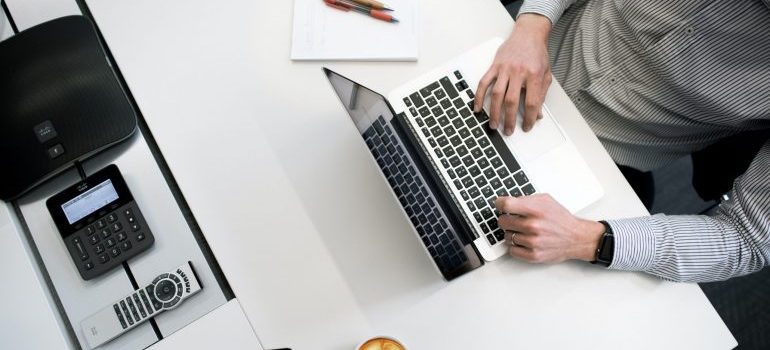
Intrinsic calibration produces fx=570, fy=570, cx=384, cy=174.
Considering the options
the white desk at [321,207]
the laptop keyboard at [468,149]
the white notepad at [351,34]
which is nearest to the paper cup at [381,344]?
the white desk at [321,207]

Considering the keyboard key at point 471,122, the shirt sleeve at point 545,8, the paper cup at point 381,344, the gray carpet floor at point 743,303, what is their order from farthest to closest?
the gray carpet floor at point 743,303
the shirt sleeve at point 545,8
the keyboard key at point 471,122
the paper cup at point 381,344

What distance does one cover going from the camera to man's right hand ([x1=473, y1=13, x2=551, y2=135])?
2.80 ft

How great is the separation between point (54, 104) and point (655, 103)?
991 mm

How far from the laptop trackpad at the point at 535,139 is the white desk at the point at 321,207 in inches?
1.8

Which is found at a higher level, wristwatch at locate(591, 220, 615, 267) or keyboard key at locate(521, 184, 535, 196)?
keyboard key at locate(521, 184, 535, 196)

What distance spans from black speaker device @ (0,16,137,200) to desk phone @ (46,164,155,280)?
5 centimetres

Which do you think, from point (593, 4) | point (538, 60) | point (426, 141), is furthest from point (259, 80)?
point (593, 4)

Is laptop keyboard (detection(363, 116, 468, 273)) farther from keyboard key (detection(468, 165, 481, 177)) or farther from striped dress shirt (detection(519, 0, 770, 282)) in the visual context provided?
striped dress shirt (detection(519, 0, 770, 282))

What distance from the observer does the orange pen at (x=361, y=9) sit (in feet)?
3.10

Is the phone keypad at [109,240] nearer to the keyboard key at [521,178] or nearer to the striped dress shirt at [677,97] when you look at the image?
the keyboard key at [521,178]

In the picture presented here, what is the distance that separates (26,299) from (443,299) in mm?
619

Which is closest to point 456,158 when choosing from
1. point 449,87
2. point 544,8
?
point 449,87

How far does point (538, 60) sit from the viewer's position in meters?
0.90

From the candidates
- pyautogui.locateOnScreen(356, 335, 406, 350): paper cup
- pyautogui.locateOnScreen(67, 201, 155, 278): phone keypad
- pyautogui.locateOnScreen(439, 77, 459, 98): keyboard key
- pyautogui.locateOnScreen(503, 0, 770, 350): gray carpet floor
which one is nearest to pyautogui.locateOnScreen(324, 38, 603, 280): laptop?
pyautogui.locateOnScreen(439, 77, 459, 98): keyboard key
